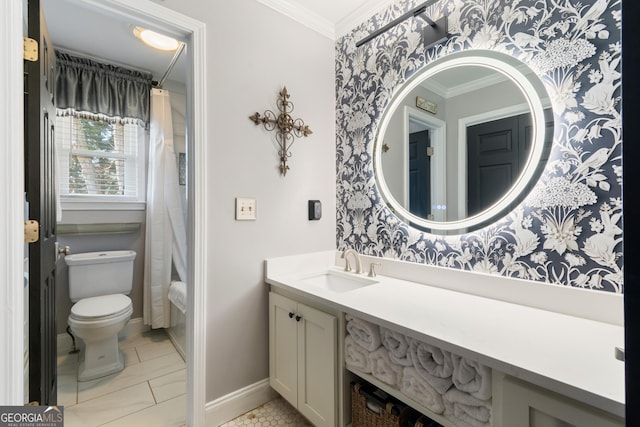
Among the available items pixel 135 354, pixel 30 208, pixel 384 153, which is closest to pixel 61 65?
pixel 30 208

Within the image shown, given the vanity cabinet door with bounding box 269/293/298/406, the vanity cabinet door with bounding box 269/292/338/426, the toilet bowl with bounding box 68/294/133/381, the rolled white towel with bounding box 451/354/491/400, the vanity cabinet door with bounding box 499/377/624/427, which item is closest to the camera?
the vanity cabinet door with bounding box 499/377/624/427

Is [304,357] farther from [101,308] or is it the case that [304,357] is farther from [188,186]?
[101,308]

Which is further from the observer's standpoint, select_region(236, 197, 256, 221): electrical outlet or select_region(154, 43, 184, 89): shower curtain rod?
select_region(154, 43, 184, 89): shower curtain rod

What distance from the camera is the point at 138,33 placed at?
2.00 m

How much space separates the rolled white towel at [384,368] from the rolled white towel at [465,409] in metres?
0.19

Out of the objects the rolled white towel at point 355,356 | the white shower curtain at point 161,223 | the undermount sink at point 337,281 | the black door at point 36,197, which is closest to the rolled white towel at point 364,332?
the rolled white towel at point 355,356

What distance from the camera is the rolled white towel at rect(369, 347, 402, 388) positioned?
1.08 meters

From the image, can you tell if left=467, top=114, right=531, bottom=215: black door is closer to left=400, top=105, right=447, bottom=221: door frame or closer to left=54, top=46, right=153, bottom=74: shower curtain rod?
left=400, top=105, right=447, bottom=221: door frame

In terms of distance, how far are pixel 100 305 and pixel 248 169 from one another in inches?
62.1

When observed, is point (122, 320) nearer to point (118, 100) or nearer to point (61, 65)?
point (118, 100)

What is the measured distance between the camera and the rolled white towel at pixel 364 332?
45.2 inches

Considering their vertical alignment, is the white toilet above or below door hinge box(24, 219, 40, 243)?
below

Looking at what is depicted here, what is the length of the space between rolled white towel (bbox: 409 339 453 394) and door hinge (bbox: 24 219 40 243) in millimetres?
1521

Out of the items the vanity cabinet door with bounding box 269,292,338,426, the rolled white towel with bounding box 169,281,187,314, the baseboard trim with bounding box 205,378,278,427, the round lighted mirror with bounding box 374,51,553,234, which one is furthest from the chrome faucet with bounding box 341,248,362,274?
the rolled white towel with bounding box 169,281,187,314
